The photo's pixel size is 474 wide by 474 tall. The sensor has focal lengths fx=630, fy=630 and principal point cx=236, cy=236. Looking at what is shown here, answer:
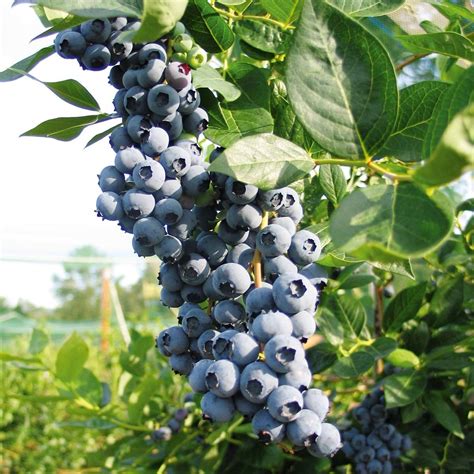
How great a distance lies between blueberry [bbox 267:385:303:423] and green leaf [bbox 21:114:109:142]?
393 millimetres

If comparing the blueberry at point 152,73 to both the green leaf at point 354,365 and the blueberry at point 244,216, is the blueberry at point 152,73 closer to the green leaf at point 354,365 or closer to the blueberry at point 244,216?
the blueberry at point 244,216

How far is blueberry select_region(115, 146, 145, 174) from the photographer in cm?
63

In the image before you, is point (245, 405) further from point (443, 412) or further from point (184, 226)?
point (443, 412)

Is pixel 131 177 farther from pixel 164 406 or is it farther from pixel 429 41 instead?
pixel 164 406

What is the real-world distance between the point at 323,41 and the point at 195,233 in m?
0.25

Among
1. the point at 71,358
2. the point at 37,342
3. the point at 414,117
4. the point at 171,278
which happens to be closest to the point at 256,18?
the point at 414,117

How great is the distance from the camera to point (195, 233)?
689mm

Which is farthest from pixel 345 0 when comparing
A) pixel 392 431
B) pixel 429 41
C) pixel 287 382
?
pixel 392 431

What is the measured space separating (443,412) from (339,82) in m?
0.77

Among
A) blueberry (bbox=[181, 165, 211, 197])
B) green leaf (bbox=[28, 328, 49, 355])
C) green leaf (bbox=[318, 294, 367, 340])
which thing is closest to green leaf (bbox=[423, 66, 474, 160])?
blueberry (bbox=[181, 165, 211, 197])

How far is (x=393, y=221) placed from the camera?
1.59 ft

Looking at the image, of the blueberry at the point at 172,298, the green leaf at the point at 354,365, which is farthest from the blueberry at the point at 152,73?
the green leaf at the point at 354,365

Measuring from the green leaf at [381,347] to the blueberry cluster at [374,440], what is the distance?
0.22 metres

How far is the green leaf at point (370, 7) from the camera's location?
70 centimetres
